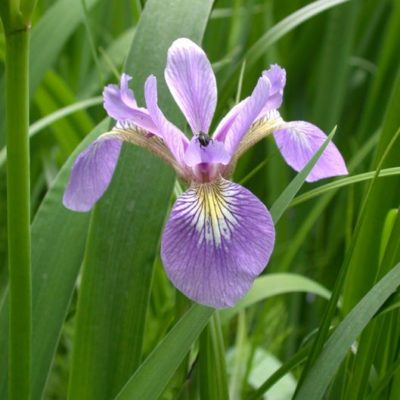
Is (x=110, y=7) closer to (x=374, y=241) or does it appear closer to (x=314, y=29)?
(x=314, y=29)

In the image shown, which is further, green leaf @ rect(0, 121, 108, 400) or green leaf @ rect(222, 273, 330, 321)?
green leaf @ rect(222, 273, 330, 321)

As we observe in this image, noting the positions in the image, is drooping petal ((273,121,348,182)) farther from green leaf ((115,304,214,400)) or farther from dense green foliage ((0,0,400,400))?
green leaf ((115,304,214,400))

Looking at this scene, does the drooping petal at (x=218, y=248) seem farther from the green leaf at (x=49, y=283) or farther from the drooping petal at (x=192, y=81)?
the green leaf at (x=49, y=283)

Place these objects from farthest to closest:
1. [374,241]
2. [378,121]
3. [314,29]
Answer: [314,29]
[378,121]
[374,241]

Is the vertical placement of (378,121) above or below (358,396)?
above

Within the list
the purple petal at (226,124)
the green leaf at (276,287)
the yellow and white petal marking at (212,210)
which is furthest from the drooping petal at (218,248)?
the green leaf at (276,287)

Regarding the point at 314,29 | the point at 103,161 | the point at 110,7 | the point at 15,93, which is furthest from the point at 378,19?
the point at 15,93

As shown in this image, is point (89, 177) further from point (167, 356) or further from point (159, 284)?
point (159, 284)

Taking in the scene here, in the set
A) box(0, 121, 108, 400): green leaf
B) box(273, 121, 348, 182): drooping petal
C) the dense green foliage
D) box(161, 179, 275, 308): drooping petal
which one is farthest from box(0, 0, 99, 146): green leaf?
box(161, 179, 275, 308): drooping petal
